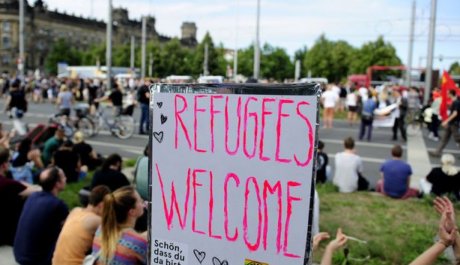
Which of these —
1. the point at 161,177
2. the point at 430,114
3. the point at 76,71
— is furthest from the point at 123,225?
the point at 76,71

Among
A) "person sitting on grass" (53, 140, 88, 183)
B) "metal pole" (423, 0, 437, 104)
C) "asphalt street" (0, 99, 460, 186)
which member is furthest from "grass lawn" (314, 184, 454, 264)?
"metal pole" (423, 0, 437, 104)

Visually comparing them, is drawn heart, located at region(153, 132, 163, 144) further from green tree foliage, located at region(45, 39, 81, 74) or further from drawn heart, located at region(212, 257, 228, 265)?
green tree foliage, located at region(45, 39, 81, 74)

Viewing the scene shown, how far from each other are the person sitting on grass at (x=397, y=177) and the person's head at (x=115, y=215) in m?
4.81

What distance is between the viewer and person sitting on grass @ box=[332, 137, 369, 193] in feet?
25.2

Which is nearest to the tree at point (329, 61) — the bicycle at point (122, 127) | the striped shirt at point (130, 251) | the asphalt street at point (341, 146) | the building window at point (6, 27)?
the asphalt street at point (341, 146)

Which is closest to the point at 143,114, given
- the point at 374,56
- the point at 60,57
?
the point at 374,56

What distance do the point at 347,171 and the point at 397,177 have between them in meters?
0.79

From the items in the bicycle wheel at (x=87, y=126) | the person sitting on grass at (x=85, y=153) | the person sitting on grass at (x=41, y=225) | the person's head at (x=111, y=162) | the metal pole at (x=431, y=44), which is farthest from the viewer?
the metal pole at (x=431, y=44)

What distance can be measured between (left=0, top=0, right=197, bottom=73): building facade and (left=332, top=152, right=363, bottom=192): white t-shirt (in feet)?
263

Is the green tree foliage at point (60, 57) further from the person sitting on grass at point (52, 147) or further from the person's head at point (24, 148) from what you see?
the person's head at point (24, 148)

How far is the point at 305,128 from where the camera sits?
6.29 feet

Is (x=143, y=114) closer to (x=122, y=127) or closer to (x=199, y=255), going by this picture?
(x=122, y=127)

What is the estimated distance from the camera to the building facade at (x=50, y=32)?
8969cm

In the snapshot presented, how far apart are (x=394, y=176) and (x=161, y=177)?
19.3 ft
